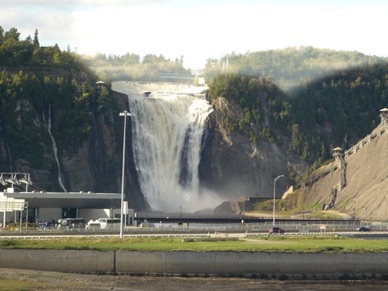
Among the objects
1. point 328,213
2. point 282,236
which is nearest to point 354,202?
point 328,213

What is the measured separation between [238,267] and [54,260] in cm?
1383

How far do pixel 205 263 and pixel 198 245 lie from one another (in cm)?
731

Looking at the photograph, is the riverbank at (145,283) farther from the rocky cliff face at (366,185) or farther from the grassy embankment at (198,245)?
the rocky cliff face at (366,185)

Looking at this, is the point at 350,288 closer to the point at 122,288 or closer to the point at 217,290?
the point at 217,290

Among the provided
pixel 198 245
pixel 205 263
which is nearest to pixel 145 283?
pixel 205 263

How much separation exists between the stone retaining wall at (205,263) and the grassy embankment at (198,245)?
1554 mm

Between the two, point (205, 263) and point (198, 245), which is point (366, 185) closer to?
point (198, 245)

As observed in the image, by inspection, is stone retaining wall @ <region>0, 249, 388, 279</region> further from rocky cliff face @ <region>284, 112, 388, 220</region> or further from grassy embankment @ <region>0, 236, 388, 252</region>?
rocky cliff face @ <region>284, 112, 388, 220</region>

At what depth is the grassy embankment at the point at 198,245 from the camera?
10131cm

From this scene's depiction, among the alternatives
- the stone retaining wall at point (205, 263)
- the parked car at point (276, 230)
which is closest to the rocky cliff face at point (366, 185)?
the parked car at point (276, 230)

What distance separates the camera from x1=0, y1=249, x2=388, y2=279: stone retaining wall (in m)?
97.9

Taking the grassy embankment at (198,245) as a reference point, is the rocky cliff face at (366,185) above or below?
below

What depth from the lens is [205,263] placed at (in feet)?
321

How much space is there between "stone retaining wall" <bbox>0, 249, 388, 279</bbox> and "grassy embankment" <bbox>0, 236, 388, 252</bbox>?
155 cm
